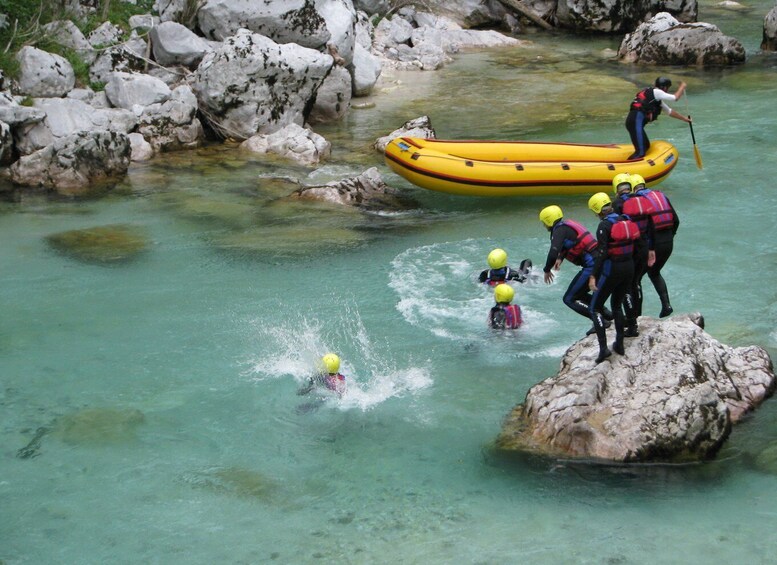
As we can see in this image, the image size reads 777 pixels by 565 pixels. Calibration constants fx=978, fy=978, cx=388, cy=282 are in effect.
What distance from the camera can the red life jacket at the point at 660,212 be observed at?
784cm

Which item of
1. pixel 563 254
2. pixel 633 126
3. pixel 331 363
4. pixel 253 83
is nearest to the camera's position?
pixel 331 363

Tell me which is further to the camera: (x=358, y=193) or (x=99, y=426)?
(x=358, y=193)

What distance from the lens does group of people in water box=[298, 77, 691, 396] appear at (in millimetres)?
7238

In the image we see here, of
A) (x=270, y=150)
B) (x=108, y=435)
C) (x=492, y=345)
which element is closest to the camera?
(x=108, y=435)

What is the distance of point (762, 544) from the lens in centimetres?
614

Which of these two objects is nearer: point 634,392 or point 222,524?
point 222,524

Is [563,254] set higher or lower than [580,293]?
higher

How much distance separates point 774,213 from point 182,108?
961 cm

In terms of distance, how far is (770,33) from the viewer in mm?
23375

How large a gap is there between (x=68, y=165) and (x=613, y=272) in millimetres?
9865

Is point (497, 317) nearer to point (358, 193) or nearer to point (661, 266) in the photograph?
point (661, 266)

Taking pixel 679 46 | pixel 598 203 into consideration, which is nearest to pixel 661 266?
pixel 598 203

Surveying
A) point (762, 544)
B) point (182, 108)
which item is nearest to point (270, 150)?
point (182, 108)

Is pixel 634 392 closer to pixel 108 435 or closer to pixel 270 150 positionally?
pixel 108 435
